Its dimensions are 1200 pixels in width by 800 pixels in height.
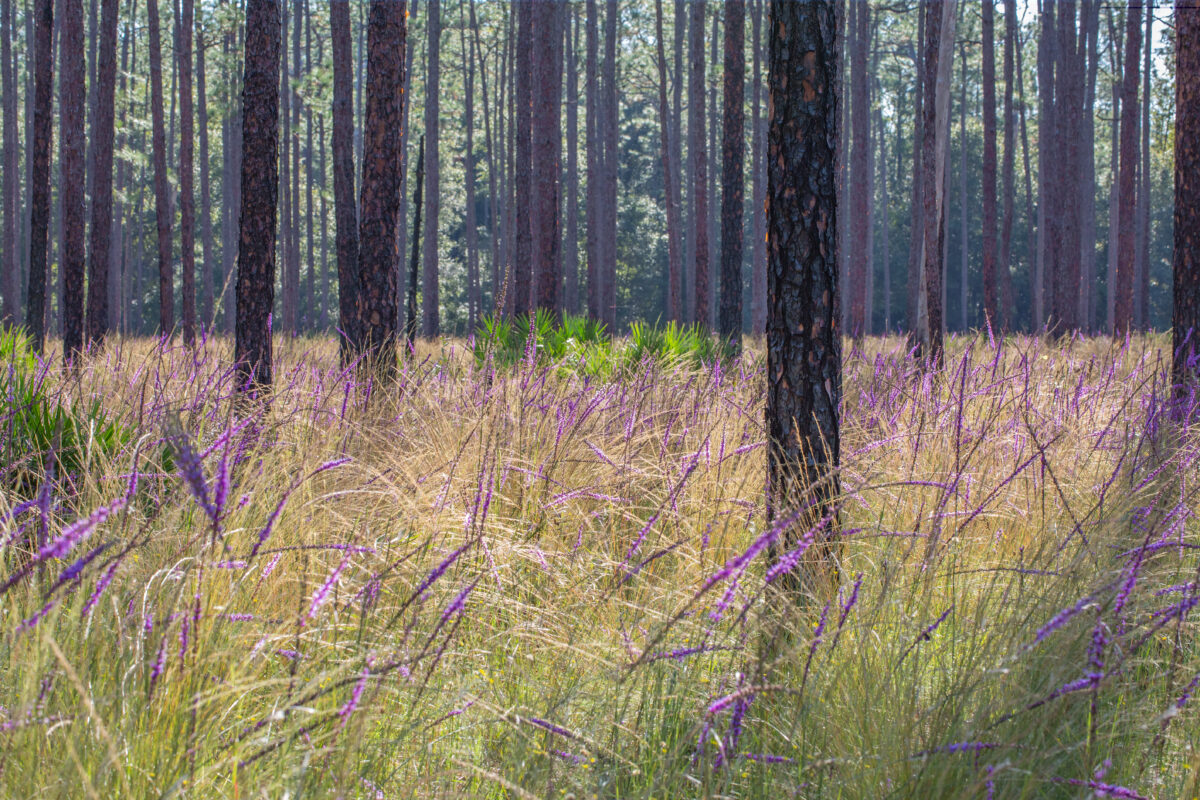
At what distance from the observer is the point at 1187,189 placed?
625 centimetres

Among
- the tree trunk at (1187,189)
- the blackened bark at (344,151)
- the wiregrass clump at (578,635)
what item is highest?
the blackened bark at (344,151)

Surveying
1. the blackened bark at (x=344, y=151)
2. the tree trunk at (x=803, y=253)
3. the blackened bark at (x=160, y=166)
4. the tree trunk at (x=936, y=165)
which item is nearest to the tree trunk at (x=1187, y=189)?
the tree trunk at (x=936, y=165)

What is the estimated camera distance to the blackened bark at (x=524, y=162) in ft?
49.8

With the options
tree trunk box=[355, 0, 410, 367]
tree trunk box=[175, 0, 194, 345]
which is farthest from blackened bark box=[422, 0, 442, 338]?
tree trunk box=[355, 0, 410, 367]

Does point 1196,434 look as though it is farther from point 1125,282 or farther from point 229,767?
point 1125,282

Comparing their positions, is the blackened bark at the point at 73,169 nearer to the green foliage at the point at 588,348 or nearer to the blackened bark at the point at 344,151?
the blackened bark at the point at 344,151

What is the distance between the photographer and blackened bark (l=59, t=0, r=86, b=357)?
11.2 m

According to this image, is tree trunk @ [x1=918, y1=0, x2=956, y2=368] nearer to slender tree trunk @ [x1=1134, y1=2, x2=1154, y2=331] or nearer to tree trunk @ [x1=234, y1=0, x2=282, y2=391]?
tree trunk @ [x1=234, y1=0, x2=282, y2=391]

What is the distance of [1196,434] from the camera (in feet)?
13.7

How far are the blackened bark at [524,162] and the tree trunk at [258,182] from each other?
27.0 feet

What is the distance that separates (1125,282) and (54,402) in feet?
55.2

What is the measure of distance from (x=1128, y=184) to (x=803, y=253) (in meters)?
15.4

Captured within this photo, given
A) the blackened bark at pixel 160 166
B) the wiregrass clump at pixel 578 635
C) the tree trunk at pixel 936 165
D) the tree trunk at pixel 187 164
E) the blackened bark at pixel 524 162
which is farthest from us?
the tree trunk at pixel 187 164

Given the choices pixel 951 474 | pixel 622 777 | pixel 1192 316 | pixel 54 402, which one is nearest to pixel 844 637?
pixel 622 777
